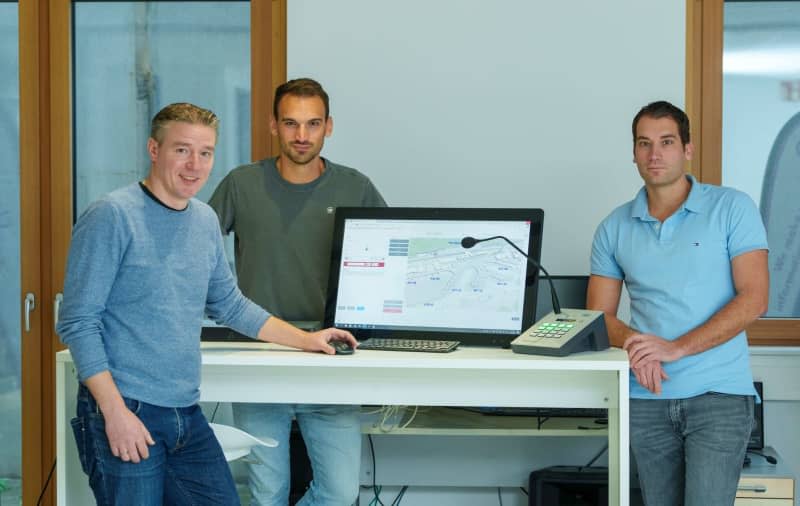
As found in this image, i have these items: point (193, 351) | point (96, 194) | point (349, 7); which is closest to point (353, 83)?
point (349, 7)

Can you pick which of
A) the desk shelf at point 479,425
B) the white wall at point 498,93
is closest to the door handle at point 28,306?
the white wall at point 498,93

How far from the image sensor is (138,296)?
6.68 ft

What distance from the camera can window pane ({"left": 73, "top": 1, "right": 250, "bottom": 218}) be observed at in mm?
3928

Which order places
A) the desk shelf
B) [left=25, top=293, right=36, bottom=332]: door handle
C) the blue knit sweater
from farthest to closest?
1. [left=25, top=293, right=36, bottom=332]: door handle
2. the desk shelf
3. the blue knit sweater

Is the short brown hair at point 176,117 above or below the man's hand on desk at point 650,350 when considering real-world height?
above

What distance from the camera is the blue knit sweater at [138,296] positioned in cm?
198

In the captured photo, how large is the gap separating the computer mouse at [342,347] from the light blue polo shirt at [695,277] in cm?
77

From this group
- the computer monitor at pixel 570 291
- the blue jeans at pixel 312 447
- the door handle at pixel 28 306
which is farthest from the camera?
the door handle at pixel 28 306

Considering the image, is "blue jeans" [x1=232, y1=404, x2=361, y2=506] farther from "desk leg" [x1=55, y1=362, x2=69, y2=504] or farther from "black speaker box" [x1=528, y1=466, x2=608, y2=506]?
"black speaker box" [x1=528, y1=466, x2=608, y2=506]

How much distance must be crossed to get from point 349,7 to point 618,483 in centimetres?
222

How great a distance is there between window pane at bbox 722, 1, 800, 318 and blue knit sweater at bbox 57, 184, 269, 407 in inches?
95.5

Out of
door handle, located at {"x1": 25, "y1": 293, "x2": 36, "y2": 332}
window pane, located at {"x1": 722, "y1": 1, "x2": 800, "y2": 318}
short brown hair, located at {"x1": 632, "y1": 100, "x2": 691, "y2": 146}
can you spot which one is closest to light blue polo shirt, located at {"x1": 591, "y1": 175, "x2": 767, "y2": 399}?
short brown hair, located at {"x1": 632, "y1": 100, "x2": 691, "y2": 146}

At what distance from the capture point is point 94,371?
197cm

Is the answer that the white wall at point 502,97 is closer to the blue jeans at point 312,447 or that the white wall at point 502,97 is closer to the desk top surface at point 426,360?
the blue jeans at point 312,447
